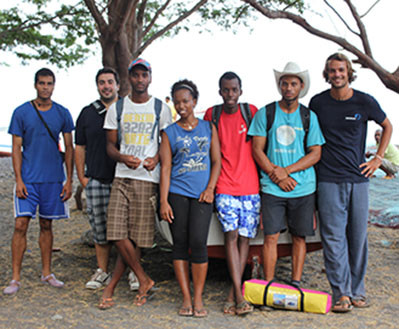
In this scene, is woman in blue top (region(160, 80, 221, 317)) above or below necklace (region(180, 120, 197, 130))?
below

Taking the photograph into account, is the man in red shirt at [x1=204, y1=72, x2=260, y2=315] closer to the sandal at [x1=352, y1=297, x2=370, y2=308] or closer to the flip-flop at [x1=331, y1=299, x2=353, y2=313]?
the flip-flop at [x1=331, y1=299, x2=353, y2=313]

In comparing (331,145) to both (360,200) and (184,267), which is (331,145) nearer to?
(360,200)

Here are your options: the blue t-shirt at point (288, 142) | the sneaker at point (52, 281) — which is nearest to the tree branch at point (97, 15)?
the sneaker at point (52, 281)

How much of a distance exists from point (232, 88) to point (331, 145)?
3.35ft

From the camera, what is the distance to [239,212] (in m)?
4.20

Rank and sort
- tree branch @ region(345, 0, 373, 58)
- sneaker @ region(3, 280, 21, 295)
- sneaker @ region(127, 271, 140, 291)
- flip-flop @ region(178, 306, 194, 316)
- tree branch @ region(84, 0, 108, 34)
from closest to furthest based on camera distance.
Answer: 1. flip-flop @ region(178, 306, 194, 316)
2. sneaker @ region(3, 280, 21, 295)
3. sneaker @ region(127, 271, 140, 291)
4. tree branch @ region(345, 0, 373, 58)
5. tree branch @ region(84, 0, 108, 34)

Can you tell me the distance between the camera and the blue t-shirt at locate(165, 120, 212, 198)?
13.5 ft

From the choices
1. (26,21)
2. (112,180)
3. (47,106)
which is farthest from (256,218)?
(26,21)

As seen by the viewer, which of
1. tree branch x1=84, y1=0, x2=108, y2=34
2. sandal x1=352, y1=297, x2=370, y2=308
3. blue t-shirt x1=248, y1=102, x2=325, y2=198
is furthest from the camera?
tree branch x1=84, y1=0, x2=108, y2=34

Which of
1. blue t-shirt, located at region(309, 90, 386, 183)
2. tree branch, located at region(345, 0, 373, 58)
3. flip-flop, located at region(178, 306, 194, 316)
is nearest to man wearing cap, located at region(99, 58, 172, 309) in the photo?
flip-flop, located at region(178, 306, 194, 316)

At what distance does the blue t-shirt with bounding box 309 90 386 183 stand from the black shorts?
0.96 ft

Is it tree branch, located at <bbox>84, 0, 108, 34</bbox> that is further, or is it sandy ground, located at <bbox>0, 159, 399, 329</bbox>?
tree branch, located at <bbox>84, 0, 108, 34</bbox>

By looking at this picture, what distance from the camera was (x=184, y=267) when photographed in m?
4.16

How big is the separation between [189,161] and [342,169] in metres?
1.36
